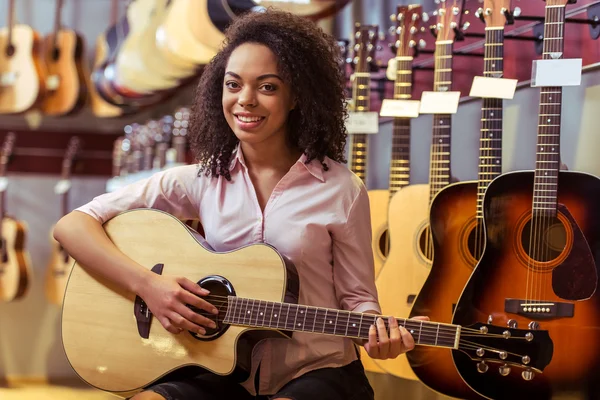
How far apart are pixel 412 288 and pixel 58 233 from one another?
1.09 m

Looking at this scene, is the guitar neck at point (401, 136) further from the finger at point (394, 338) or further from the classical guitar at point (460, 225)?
the finger at point (394, 338)

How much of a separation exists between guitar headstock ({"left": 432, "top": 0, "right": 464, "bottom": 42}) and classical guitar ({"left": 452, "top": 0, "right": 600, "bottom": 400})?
454 mm

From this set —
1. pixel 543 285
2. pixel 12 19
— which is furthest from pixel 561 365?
pixel 12 19

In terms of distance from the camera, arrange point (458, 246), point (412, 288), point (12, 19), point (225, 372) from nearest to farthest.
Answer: point (225, 372) → point (458, 246) → point (412, 288) → point (12, 19)

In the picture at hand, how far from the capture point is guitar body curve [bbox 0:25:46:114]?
18.3 feet

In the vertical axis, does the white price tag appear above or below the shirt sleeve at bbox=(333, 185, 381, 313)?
below

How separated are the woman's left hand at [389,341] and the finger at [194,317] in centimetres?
38

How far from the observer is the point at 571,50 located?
255 centimetres

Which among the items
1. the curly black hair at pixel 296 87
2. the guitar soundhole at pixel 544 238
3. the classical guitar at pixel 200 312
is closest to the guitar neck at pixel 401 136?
the curly black hair at pixel 296 87

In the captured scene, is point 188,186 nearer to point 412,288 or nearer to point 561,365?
point 412,288

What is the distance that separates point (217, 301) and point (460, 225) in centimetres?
79

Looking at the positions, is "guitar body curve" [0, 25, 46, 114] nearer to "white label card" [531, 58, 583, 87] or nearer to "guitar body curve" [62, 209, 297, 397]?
"guitar body curve" [62, 209, 297, 397]

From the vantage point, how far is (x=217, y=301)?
2090 millimetres

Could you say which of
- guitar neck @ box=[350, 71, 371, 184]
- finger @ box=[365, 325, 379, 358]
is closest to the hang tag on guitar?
guitar neck @ box=[350, 71, 371, 184]
